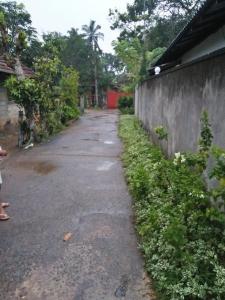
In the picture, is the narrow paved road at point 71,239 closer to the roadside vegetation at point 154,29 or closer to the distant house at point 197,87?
the distant house at point 197,87

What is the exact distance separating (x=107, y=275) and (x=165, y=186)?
2217 mm

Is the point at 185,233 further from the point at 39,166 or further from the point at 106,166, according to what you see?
the point at 39,166

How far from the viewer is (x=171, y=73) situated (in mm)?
6918

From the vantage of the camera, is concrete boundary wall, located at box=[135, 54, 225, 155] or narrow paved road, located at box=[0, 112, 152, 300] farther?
concrete boundary wall, located at box=[135, 54, 225, 155]

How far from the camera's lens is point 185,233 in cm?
343

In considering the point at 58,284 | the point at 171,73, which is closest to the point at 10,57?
the point at 171,73

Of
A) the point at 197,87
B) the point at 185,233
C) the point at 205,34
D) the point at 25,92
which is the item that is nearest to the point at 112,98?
the point at 25,92

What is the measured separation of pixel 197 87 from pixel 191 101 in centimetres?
36

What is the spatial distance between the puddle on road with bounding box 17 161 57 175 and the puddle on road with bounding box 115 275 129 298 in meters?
4.60

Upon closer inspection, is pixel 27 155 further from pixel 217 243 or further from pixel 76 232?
pixel 217 243

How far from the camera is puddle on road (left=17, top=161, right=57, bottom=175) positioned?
7703mm

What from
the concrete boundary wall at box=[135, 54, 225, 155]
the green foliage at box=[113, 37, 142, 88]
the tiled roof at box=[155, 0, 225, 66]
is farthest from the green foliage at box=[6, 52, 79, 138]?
the green foliage at box=[113, 37, 142, 88]

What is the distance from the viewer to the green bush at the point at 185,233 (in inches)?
113

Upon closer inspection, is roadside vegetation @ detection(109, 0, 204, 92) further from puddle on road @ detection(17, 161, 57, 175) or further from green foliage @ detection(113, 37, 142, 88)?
puddle on road @ detection(17, 161, 57, 175)
